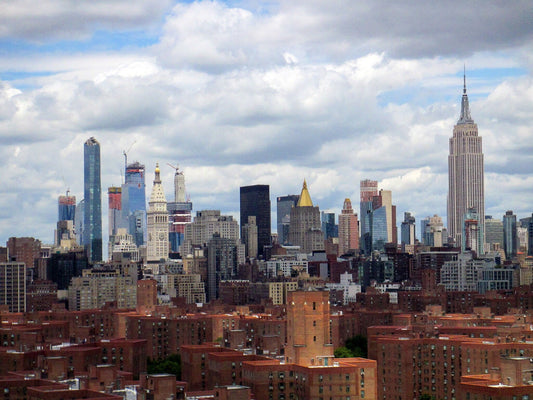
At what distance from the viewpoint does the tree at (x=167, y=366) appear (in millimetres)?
149900

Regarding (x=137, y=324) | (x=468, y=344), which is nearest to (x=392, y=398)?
(x=468, y=344)

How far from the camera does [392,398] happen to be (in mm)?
139500

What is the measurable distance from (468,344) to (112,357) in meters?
42.5

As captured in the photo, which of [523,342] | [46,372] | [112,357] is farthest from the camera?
[112,357]

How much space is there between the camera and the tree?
150m

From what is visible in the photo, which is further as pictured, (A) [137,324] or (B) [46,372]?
(A) [137,324]

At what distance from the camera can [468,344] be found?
138 metres

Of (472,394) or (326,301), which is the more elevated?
(326,301)

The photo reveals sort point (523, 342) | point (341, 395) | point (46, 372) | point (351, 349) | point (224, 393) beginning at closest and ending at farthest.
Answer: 1. point (224, 393)
2. point (341, 395)
3. point (46, 372)
4. point (523, 342)
5. point (351, 349)

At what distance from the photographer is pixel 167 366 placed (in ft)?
502

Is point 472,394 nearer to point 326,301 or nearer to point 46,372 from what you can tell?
point 326,301

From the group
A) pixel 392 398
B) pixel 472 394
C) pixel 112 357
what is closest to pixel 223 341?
pixel 112 357

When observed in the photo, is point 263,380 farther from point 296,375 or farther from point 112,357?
point 112,357

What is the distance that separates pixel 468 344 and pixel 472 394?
39.7m
